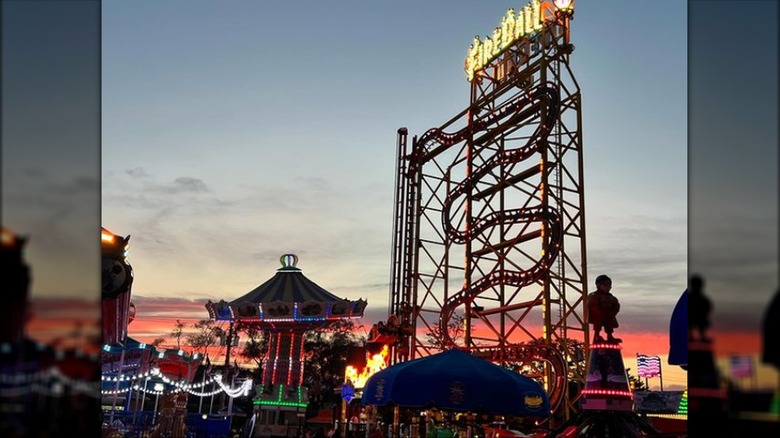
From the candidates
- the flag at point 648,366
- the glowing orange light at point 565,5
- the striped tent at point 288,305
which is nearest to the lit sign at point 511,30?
the glowing orange light at point 565,5

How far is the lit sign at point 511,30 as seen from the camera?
23184 millimetres

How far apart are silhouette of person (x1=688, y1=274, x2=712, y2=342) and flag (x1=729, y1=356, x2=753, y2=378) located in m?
0.15

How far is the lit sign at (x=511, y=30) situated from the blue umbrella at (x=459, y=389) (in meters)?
17.8

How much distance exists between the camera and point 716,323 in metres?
1.84

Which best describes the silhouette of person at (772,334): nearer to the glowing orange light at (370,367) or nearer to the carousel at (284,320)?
the glowing orange light at (370,367)

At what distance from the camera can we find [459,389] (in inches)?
298

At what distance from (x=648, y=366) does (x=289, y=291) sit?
39622 millimetres

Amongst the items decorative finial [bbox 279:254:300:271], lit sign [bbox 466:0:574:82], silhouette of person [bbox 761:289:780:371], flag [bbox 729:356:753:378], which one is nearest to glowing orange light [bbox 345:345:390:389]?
decorative finial [bbox 279:254:300:271]

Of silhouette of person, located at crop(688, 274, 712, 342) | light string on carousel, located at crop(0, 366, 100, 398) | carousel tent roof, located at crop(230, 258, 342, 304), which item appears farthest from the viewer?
carousel tent roof, located at crop(230, 258, 342, 304)

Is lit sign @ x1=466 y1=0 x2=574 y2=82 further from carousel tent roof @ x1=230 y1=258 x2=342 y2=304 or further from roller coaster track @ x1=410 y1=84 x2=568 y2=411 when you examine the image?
carousel tent roof @ x1=230 y1=258 x2=342 y2=304

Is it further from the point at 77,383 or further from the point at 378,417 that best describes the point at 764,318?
the point at 378,417

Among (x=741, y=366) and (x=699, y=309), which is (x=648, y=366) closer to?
(x=699, y=309)

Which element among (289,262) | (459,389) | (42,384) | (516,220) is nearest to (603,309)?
(459,389)

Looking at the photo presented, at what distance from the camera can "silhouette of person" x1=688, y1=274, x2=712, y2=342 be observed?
190 cm
